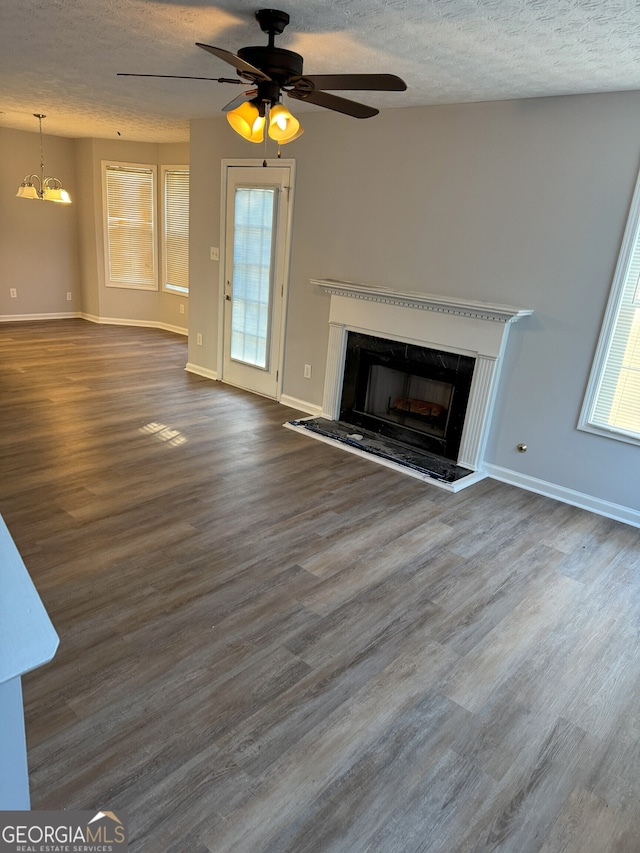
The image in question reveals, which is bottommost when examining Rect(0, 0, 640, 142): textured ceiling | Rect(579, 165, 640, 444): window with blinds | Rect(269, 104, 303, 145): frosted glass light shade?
Rect(579, 165, 640, 444): window with blinds

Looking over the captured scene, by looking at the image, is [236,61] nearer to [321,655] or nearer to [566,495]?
[321,655]

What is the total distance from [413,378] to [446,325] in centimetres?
61

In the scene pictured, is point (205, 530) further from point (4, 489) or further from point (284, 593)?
point (4, 489)

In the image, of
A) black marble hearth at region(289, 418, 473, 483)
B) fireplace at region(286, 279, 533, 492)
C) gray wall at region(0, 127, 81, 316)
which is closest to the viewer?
fireplace at region(286, 279, 533, 492)

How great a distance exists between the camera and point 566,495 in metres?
3.86

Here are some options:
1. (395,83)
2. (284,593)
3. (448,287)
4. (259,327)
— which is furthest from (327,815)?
(259,327)

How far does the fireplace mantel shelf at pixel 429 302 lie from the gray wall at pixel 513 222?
0.14 metres

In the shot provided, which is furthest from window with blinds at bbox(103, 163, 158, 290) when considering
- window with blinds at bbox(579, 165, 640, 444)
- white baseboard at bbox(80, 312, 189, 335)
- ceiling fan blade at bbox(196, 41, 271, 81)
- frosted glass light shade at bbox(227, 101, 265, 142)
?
window with blinds at bbox(579, 165, 640, 444)

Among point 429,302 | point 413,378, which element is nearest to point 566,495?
point 413,378

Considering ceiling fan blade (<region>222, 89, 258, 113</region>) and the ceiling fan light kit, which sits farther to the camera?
the ceiling fan light kit

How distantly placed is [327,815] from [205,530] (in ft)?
5.59

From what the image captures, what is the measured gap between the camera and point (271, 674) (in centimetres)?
213

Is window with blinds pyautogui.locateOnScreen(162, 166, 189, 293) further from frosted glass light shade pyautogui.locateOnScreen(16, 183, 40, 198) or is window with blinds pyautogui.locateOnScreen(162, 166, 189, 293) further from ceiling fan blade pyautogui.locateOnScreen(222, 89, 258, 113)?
ceiling fan blade pyautogui.locateOnScreen(222, 89, 258, 113)

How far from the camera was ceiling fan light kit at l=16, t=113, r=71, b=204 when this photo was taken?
6.83 metres
